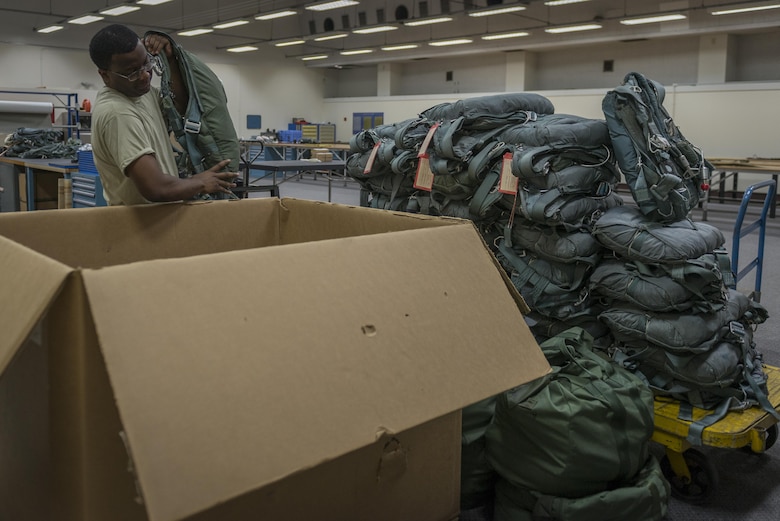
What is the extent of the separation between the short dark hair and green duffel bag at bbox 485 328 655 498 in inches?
57.0

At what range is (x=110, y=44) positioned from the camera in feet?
6.15

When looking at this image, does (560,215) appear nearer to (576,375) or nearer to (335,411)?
(576,375)

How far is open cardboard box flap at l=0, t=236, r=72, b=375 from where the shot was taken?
2.48ft

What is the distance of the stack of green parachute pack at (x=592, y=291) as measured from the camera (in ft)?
5.99

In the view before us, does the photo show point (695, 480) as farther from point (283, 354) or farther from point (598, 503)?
point (283, 354)

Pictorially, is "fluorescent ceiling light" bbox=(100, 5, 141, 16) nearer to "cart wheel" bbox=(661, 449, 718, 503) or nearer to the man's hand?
the man's hand

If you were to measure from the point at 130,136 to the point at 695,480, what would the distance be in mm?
2072

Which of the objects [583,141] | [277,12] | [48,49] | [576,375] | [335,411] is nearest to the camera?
[335,411]

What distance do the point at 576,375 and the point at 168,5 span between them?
55.4 feet

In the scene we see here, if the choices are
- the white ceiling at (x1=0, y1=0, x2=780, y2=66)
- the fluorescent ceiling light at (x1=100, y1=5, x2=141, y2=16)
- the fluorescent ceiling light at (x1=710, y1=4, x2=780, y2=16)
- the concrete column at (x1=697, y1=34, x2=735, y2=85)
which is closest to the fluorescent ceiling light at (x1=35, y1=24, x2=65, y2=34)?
the white ceiling at (x1=0, y1=0, x2=780, y2=66)

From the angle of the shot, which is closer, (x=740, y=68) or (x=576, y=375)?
(x=576, y=375)

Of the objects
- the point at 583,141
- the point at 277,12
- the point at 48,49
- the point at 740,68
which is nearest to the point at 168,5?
the point at 48,49

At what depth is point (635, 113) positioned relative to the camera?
2.39 meters

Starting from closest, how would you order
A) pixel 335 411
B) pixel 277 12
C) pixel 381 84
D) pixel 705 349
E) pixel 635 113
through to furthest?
1. pixel 335 411
2. pixel 705 349
3. pixel 635 113
4. pixel 277 12
5. pixel 381 84
